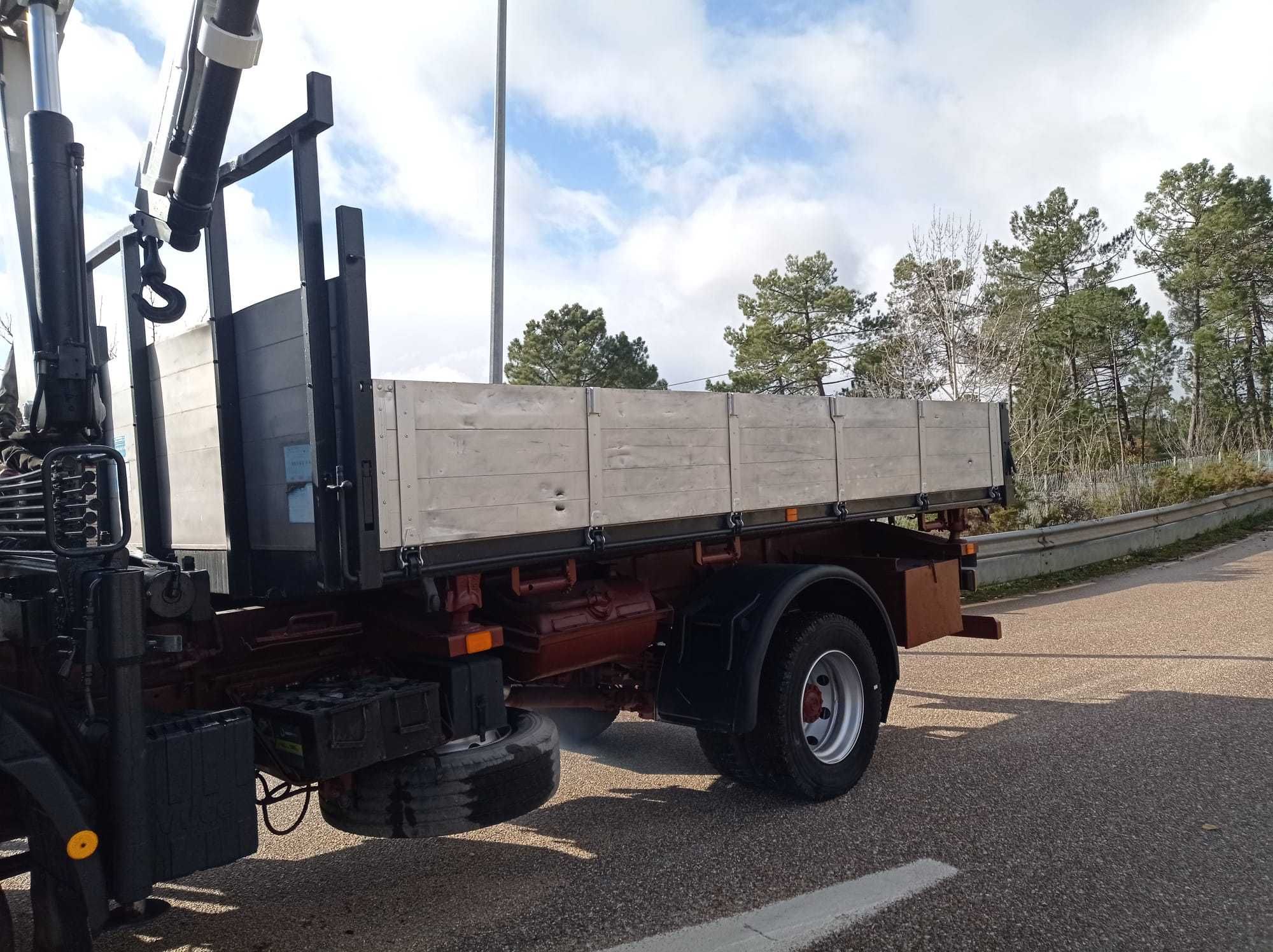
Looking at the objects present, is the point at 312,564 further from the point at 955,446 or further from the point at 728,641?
the point at 955,446

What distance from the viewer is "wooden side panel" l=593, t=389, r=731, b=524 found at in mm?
4324

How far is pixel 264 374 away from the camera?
153 inches

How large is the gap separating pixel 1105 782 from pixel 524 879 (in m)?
2.98

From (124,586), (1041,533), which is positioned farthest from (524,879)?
(1041,533)

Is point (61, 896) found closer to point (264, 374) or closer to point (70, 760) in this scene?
point (70, 760)

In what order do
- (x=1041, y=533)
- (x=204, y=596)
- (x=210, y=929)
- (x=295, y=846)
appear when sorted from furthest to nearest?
(x=1041, y=533) < (x=295, y=846) < (x=210, y=929) < (x=204, y=596)

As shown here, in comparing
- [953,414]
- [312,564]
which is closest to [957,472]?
[953,414]

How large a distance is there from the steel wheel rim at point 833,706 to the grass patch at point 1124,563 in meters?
6.54

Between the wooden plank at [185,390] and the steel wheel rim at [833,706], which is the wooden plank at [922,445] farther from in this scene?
the wooden plank at [185,390]

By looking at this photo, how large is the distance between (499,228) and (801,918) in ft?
30.9

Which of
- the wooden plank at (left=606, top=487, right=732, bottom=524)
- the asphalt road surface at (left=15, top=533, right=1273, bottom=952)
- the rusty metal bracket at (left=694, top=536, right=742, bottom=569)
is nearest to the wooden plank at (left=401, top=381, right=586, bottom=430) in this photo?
the wooden plank at (left=606, top=487, right=732, bottom=524)

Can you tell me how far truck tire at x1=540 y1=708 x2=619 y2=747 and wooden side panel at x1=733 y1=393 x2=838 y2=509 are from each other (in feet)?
6.16

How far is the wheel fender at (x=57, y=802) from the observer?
2777 mm

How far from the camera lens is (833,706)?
17.7ft
